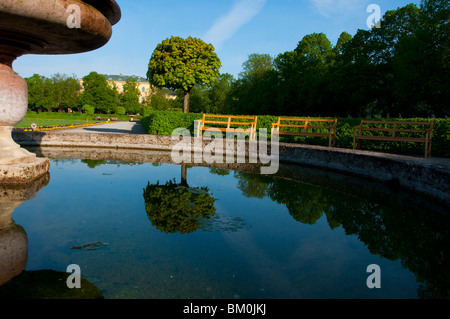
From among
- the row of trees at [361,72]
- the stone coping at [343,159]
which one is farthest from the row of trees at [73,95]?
the stone coping at [343,159]

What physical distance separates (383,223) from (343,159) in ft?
16.6

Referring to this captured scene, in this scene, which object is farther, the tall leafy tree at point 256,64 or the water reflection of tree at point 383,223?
the tall leafy tree at point 256,64

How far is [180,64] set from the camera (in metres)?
25.4

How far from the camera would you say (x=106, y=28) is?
18.8 ft

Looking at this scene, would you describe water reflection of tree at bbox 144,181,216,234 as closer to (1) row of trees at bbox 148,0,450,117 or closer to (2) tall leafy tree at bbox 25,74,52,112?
(1) row of trees at bbox 148,0,450,117

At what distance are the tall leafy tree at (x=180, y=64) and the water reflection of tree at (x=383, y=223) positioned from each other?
1969 centimetres

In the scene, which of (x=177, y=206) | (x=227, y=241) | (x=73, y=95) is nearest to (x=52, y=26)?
(x=177, y=206)

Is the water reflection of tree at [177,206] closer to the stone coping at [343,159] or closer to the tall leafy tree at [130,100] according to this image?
the stone coping at [343,159]

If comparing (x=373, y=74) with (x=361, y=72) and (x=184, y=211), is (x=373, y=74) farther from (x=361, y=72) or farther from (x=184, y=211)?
(x=184, y=211)

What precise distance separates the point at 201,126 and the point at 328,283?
44.0 ft

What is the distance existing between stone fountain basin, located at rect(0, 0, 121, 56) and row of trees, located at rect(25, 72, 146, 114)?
7355cm

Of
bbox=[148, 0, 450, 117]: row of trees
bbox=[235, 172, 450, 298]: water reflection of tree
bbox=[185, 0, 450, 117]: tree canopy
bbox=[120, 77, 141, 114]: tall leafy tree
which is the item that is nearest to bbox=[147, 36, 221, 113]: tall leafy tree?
bbox=[148, 0, 450, 117]: row of trees

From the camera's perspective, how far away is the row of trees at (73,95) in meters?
74.9

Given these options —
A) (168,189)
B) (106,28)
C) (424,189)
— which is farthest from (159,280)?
(424,189)
